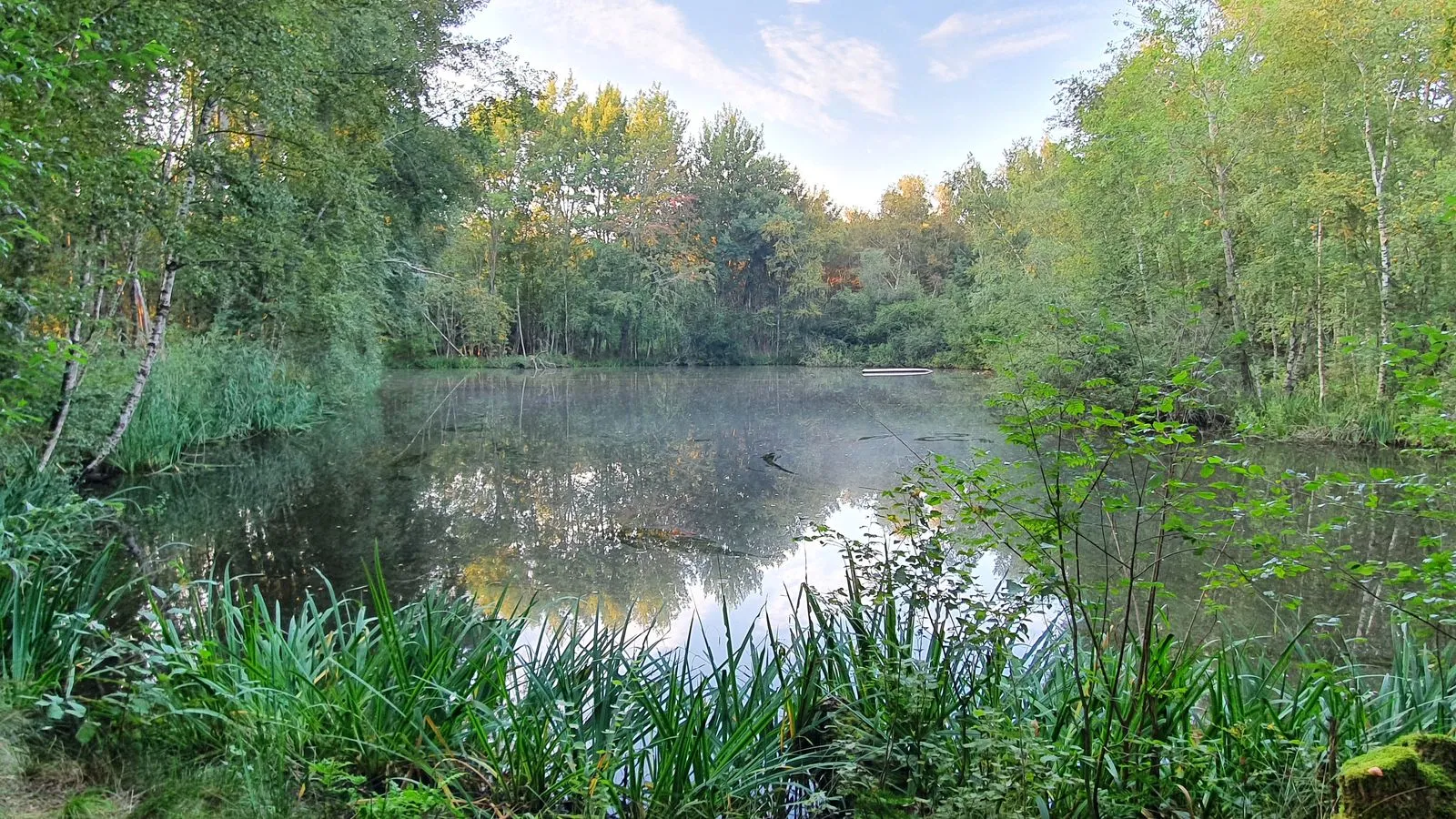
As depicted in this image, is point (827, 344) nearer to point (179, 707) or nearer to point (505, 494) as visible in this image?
point (505, 494)

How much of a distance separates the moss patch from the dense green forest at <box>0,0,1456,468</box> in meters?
1.00

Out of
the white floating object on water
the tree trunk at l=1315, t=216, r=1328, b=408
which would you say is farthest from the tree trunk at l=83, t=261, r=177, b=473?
the white floating object on water

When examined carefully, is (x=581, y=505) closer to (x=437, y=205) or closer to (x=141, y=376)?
(x=141, y=376)

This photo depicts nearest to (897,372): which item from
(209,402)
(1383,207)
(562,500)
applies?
(1383,207)

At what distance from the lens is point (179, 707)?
6.83 ft

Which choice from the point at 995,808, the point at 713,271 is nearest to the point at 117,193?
the point at 995,808

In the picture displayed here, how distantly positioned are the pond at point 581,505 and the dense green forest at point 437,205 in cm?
115

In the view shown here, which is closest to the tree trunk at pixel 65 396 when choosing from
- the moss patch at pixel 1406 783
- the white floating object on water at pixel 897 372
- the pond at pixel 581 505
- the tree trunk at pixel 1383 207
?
the pond at pixel 581 505

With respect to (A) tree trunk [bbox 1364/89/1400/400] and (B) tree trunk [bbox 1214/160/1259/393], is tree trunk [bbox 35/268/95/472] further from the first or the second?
(B) tree trunk [bbox 1214/160/1259/393]

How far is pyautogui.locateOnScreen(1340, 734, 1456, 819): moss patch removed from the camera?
1.09 metres

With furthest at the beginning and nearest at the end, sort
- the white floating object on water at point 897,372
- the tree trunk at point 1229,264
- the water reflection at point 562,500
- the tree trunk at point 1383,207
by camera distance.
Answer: the white floating object on water at point 897,372, the tree trunk at point 1229,264, the tree trunk at point 1383,207, the water reflection at point 562,500

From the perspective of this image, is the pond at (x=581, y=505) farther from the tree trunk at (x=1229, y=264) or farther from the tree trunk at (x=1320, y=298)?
the tree trunk at (x=1229, y=264)

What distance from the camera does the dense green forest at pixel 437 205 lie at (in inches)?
141

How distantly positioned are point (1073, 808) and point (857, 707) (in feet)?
2.26
